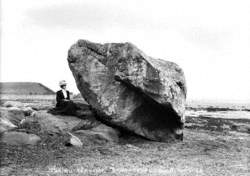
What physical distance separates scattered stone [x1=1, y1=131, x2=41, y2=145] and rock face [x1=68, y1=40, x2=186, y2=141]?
13.2 ft

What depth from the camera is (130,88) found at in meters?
17.3

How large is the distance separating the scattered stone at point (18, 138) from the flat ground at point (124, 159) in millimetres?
356

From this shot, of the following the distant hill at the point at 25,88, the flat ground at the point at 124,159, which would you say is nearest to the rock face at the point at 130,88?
the flat ground at the point at 124,159

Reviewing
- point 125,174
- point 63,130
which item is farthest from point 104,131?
point 125,174

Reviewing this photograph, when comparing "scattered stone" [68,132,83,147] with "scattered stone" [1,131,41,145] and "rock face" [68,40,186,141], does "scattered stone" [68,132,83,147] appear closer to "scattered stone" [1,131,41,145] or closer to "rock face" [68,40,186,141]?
"scattered stone" [1,131,41,145]

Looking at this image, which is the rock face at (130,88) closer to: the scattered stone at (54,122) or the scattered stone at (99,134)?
the scattered stone at (99,134)

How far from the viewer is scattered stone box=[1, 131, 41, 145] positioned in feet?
45.7

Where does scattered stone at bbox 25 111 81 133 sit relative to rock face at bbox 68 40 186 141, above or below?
below

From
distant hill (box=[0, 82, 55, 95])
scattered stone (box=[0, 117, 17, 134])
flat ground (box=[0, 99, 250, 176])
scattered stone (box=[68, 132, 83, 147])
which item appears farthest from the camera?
distant hill (box=[0, 82, 55, 95])

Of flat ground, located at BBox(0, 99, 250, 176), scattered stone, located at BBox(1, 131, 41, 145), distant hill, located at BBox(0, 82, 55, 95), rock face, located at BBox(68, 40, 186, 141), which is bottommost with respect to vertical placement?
distant hill, located at BBox(0, 82, 55, 95)

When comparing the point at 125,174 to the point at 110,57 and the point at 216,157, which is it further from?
the point at 110,57

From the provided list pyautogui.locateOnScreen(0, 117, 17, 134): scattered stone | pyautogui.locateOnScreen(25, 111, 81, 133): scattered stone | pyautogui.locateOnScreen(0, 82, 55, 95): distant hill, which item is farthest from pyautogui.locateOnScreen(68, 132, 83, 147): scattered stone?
pyautogui.locateOnScreen(0, 82, 55, 95): distant hill

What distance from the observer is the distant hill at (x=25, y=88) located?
118844 mm

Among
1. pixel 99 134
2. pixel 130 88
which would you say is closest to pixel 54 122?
pixel 99 134
